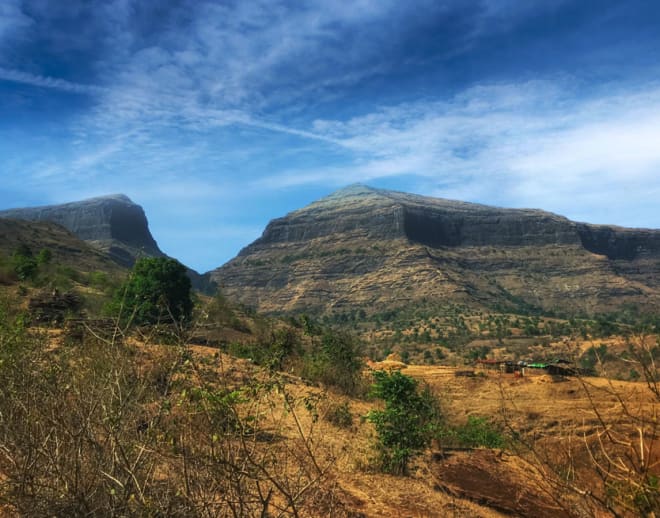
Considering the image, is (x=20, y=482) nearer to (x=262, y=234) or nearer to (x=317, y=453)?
(x=317, y=453)

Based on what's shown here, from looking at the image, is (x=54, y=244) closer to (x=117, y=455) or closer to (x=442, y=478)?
(x=442, y=478)

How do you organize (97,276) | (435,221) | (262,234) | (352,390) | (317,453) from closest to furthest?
(317,453) < (352,390) < (97,276) < (435,221) < (262,234)

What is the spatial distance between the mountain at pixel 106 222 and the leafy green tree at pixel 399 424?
126m

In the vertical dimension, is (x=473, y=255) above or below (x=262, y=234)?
below

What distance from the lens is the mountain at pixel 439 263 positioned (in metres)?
97.3

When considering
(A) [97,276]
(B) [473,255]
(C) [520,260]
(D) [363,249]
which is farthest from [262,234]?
(A) [97,276]

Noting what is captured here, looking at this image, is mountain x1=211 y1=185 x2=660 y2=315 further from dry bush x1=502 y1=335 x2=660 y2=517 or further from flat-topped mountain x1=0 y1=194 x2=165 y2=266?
dry bush x1=502 y1=335 x2=660 y2=517

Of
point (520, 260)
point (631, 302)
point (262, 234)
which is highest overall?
point (262, 234)

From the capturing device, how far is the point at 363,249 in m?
117

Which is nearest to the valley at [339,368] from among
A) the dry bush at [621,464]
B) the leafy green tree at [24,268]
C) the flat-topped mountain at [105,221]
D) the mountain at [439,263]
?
the dry bush at [621,464]

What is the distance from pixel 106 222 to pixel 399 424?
152313mm

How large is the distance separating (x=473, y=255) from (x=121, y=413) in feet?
395

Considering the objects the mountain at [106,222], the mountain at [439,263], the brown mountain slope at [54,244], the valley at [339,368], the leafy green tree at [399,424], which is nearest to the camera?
the valley at [339,368]

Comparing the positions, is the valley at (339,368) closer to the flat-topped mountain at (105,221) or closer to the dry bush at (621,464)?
the dry bush at (621,464)
